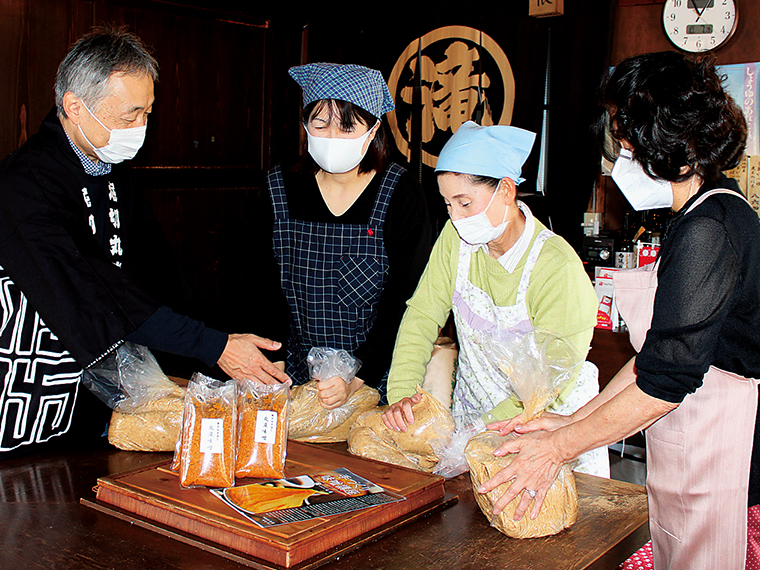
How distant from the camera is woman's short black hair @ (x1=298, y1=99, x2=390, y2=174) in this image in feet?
6.23

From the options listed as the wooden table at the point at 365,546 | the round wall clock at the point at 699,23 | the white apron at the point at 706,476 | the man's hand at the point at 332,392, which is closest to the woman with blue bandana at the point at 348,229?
the man's hand at the point at 332,392

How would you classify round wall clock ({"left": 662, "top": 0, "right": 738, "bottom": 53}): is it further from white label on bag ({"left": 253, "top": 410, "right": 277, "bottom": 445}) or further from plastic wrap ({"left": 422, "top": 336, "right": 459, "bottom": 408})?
white label on bag ({"left": 253, "top": 410, "right": 277, "bottom": 445})

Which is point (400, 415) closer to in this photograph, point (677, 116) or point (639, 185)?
point (639, 185)

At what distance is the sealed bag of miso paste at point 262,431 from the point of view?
1.34m

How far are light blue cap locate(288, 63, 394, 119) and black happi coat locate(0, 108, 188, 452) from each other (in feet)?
2.02

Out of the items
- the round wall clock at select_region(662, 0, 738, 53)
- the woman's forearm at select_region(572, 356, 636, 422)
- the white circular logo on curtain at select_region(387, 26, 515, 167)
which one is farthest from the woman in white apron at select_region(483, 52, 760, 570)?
the white circular logo on curtain at select_region(387, 26, 515, 167)

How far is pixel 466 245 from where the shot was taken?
182 cm

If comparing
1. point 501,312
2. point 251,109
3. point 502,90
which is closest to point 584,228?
point 502,90

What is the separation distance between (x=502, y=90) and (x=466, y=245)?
2.73m

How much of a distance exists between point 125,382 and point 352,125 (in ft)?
2.86

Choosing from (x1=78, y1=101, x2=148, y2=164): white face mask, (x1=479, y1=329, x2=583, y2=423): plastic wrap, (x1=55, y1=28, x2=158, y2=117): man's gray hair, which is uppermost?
(x1=55, y1=28, x2=158, y2=117): man's gray hair

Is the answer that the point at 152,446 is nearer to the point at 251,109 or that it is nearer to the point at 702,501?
the point at 702,501

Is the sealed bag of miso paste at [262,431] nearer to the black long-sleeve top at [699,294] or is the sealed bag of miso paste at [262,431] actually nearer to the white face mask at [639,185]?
the black long-sleeve top at [699,294]

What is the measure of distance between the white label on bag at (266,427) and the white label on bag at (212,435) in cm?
8
